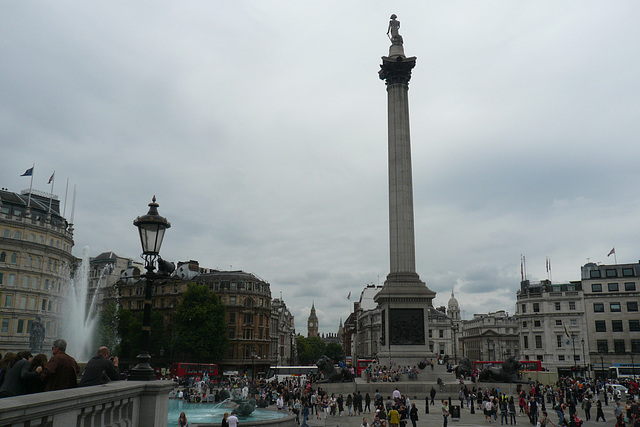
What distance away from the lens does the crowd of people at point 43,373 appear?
7.25 m

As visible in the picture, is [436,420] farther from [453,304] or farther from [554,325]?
[453,304]

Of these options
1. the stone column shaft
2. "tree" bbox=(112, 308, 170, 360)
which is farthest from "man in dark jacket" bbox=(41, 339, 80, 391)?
"tree" bbox=(112, 308, 170, 360)

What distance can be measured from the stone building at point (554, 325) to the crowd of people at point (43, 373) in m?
82.2

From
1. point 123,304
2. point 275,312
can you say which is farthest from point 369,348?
point 123,304

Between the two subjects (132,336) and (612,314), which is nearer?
(132,336)

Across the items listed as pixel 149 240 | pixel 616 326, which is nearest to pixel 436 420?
pixel 149 240

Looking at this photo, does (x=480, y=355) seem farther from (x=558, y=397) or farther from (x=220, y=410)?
(x=220, y=410)

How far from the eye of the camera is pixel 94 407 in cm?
739

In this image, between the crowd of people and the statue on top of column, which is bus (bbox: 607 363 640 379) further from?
the crowd of people

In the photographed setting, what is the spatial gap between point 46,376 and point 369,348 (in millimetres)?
117357

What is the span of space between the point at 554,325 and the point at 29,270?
263 feet

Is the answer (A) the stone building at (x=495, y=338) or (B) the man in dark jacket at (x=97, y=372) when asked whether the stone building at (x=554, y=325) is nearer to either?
(A) the stone building at (x=495, y=338)

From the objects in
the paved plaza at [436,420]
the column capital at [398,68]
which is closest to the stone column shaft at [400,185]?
the column capital at [398,68]

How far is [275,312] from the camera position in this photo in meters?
113
